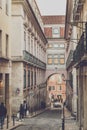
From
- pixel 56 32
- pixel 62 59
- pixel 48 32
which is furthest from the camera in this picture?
pixel 48 32

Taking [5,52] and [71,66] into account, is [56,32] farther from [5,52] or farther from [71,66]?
[5,52]

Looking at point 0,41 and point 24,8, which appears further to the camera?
point 24,8

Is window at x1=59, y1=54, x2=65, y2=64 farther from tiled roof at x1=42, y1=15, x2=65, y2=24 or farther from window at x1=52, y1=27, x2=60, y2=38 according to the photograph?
tiled roof at x1=42, y1=15, x2=65, y2=24

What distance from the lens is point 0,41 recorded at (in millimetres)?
31703

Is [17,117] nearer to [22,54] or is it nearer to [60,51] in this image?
[22,54]

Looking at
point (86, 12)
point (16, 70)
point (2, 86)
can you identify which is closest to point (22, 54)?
point (16, 70)

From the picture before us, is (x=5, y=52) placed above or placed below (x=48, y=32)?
below

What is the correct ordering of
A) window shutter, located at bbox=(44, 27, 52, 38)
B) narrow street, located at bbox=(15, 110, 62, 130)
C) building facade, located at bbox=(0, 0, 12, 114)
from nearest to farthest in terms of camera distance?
1. narrow street, located at bbox=(15, 110, 62, 130)
2. building facade, located at bbox=(0, 0, 12, 114)
3. window shutter, located at bbox=(44, 27, 52, 38)

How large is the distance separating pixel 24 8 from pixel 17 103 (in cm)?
979

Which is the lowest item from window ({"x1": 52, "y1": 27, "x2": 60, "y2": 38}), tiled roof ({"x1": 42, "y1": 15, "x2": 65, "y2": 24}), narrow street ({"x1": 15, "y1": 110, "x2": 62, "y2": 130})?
narrow street ({"x1": 15, "y1": 110, "x2": 62, "y2": 130})

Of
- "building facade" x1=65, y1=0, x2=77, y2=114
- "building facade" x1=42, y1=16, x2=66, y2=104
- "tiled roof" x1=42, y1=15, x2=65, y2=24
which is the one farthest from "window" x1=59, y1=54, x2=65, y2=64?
"building facade" x1=65, y1=0, x2=77, y2=114

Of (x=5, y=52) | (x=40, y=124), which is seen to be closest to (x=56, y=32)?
(x=5, y=52)

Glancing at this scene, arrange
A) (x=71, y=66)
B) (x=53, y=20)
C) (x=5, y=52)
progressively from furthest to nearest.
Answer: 1. (x=53, y=20)
2. (x=71, y=66)
3. (x=5, y=52)

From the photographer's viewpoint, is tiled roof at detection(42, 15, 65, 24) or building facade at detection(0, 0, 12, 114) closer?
building facade at detection(0, 0, 12, 114)
